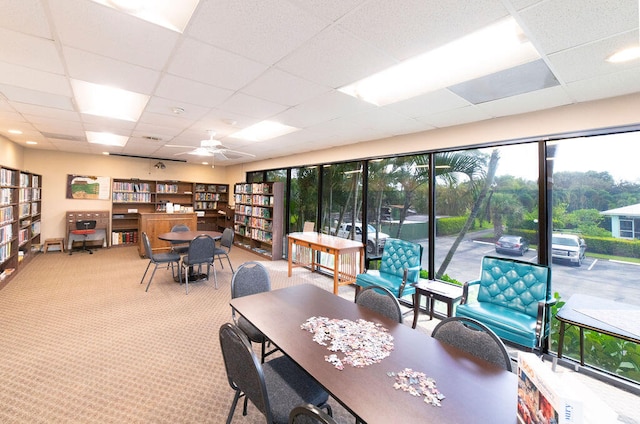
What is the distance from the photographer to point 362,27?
1678mm

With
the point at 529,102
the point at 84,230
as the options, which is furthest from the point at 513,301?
the point at 84,230

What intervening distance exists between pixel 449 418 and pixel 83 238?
29.1 feet

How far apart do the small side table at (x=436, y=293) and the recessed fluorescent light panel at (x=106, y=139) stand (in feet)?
19.0

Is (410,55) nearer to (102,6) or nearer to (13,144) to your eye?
(102,6)

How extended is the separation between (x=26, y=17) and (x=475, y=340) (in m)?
3.37

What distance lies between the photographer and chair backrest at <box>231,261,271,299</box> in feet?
8.34

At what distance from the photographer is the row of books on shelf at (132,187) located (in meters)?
7.61

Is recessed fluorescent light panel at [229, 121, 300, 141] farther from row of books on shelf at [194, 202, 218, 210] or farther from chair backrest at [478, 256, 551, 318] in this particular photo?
row of books on shelf at [194, 202, 218, 210]

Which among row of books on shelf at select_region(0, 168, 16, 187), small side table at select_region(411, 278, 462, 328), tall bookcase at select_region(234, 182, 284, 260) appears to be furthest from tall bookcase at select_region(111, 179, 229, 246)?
small side table at select_region(411, 278, 462, 328)

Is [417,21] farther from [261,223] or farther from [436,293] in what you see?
[261,223]

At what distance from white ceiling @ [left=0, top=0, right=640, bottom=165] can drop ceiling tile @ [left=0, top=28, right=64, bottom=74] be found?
10mm

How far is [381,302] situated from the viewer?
2.19 meters

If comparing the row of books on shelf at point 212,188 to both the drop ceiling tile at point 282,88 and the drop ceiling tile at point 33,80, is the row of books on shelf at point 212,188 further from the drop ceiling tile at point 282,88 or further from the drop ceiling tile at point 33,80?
the drop ceiling tile at point 282,88

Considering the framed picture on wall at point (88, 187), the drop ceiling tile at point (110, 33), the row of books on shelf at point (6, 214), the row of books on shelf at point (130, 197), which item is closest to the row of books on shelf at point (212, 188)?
the row of books on shelf at point (130, 197)
